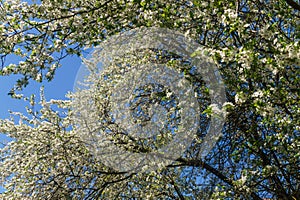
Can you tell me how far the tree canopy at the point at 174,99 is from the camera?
13.8 feet

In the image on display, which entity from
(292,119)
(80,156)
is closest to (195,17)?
(292,119)

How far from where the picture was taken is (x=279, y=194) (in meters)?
5.80

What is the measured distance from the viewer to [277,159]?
6141 mm

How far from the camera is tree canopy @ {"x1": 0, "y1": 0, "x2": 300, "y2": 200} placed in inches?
165

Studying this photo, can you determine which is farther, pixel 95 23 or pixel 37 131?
pixel 37 131

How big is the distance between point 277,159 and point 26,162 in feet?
16.6

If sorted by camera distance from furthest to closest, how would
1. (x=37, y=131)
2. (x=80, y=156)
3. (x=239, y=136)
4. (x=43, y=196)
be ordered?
(x=37, y=131) < (x=80, y=156) < (x=43, y=196) < (x=239, y=136)

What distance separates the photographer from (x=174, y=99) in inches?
245

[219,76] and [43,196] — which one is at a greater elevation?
[219,76]

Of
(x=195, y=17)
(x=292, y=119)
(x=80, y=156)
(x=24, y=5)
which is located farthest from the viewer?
(x=80, y=156)

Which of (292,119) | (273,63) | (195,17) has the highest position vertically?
(195,17)

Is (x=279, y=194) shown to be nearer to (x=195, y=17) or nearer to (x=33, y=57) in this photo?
(x=195, y=17)

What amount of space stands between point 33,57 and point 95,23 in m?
1.16

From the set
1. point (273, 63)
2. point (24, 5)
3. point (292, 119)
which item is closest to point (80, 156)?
point (24, 5)
